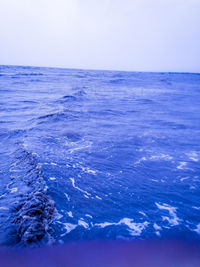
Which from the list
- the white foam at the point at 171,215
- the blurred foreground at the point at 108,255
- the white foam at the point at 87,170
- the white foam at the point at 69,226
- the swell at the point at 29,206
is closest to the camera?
the blurred foreground at the point at 108,255

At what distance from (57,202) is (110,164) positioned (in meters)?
3.00

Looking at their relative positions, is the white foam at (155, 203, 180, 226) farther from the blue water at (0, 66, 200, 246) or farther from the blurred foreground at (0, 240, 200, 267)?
the blurred foreground at (0, 240, 200, 267)

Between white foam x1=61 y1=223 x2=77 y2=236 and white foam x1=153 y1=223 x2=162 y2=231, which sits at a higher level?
white foam x1=153 y1=223 x2=162 y2=231

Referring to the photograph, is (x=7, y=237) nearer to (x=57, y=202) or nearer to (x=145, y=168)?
(x=57, y=202)

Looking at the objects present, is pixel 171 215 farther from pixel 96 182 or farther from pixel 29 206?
pixel 29 206

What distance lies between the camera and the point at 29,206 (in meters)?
5.13

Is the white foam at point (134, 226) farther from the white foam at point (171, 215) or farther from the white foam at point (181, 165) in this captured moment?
the white foam at point (181, 165)

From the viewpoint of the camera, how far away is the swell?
4.38 m

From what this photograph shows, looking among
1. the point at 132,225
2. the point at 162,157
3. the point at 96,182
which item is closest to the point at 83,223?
the point at 132,225

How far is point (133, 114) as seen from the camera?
655 inches

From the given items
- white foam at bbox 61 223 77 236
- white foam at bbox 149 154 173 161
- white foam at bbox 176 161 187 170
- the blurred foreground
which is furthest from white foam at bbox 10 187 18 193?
white foam at bbox 176 161 187 170

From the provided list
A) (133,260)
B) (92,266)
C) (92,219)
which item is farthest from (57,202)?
(133,260)

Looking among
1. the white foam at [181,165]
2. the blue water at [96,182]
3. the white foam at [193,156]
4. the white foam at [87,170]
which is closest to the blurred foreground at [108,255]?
the blue water at [96,182]

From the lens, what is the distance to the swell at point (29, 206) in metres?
4.38
